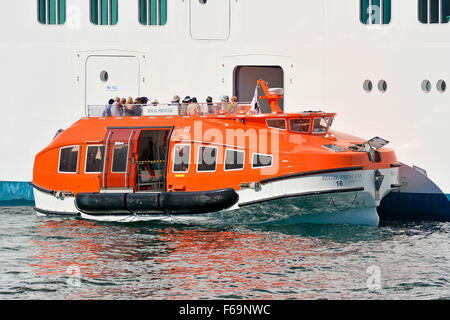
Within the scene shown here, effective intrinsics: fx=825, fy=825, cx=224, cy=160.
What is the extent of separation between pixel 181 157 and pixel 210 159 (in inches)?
28.3

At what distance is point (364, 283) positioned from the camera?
13672mm

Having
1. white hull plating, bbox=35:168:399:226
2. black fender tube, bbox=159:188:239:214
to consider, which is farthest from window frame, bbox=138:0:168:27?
white hull plating, bbox=35:168:399:226

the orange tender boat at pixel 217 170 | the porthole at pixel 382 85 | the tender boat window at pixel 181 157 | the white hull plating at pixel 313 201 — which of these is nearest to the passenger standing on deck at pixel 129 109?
the orange tender boat at pixel 217 170

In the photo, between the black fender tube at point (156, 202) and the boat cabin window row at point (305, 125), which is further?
the boat cabin window row at point (305, 125)

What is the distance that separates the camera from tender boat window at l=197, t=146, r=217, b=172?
18.4 metres

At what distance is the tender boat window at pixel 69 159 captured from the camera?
1953cm

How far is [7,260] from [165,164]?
14.9 feet

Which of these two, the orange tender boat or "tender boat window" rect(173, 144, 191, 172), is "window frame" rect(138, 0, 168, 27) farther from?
"tender boat window" rect(173, 144, 191, 172)

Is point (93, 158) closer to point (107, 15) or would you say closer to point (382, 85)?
point (107, 15)

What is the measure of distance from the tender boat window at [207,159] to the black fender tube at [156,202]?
565mm

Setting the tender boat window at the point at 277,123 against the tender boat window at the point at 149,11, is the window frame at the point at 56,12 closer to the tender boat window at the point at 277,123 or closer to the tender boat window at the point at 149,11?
the tender boat window at the point at 149,11

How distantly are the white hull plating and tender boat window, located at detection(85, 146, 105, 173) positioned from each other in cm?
261

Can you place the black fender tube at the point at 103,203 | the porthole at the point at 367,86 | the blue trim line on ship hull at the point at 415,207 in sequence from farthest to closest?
1. the porthole at the point at 367,86
2. the blue trim line on ship hull at the point at 415,207
3. the black fender tube at the point at 103,203

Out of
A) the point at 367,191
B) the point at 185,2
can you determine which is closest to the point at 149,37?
the point at 185,2
